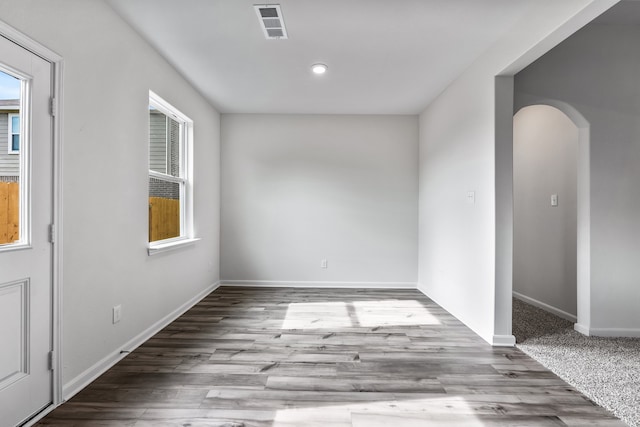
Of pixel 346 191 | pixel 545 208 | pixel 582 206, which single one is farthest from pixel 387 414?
pixel 346 191

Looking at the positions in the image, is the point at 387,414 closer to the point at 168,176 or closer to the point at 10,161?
the point at 10,161

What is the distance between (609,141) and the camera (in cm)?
308

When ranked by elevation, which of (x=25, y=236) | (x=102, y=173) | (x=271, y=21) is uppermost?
(x=271, y=21)

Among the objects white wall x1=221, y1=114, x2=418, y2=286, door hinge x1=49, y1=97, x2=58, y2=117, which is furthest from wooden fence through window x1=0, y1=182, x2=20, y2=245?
white wall x1=221, y1=114, x2=418, y2=286

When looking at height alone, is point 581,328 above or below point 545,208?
below

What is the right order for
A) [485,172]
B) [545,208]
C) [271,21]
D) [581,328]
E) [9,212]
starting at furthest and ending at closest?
[545,208] → [581,328] → [485,172] → [271,21] → [9,212]

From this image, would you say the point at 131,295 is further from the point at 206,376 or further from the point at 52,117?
the point at 52,117

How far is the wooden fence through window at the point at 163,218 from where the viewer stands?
321 cm

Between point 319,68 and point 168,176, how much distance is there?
1886mm

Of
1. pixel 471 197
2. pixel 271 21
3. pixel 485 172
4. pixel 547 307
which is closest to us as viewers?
pixel 271 21

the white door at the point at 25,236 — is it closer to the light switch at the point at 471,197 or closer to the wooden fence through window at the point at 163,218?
the wooden fence through window at the point at 163,218

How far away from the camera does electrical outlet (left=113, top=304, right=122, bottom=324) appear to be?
2.46 meters

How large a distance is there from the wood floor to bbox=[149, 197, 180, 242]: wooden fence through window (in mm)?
903

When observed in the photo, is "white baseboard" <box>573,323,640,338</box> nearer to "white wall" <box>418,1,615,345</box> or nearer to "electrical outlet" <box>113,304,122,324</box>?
"white wall" <box>418,1,615,345</box>
